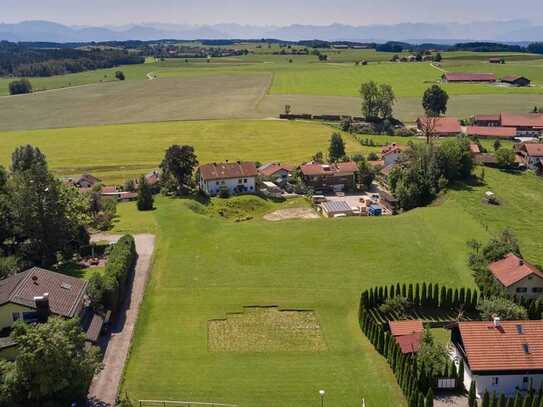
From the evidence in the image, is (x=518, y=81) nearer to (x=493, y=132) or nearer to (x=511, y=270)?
(x=493, y=132)

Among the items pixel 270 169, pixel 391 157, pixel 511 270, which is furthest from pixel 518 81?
pixel 511 270

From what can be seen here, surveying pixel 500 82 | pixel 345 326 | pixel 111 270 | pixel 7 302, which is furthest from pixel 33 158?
pixel 500 82

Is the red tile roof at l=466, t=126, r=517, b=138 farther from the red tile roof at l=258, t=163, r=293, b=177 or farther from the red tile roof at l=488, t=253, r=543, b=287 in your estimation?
the red tile roof at l=488, t=253, r=543, b=287

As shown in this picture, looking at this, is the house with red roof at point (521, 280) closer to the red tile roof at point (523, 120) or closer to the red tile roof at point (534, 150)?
the red tile roof at point (534, 150)

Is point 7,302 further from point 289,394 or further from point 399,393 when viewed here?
point 399,393

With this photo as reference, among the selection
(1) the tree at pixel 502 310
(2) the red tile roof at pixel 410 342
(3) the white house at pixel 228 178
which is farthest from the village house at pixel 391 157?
(2) the red tile roof at pixel 410 342

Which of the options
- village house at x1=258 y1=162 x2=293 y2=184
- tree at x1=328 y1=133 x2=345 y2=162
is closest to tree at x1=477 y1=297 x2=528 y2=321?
village house at x1=258 y1=162 x2=293 y2=184
